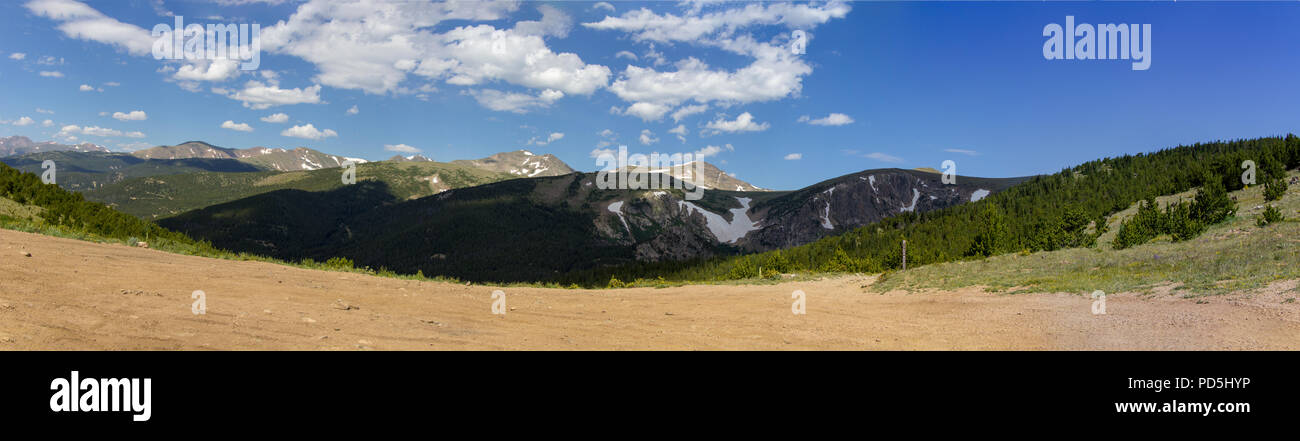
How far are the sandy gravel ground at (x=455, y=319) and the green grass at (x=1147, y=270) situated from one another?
143 centimetres

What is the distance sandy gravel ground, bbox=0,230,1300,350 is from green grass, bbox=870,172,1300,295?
56.5 inches

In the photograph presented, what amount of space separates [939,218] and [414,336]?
4904 inches

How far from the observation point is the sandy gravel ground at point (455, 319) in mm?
8953

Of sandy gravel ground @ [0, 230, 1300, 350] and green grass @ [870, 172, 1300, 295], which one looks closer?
sandy gravel ground @ [0, 230, 1300, 350]

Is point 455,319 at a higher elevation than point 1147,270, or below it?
below

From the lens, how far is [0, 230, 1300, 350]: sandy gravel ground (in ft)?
29.4

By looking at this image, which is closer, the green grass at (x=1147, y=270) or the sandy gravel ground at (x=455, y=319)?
the sandy gravel ground at (x=455, y=319)

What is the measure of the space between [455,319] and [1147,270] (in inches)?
1009

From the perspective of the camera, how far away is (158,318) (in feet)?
31.0

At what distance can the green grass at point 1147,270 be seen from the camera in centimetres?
1727

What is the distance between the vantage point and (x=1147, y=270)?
22.1 meters

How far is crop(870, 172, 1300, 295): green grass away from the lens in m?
17.3
